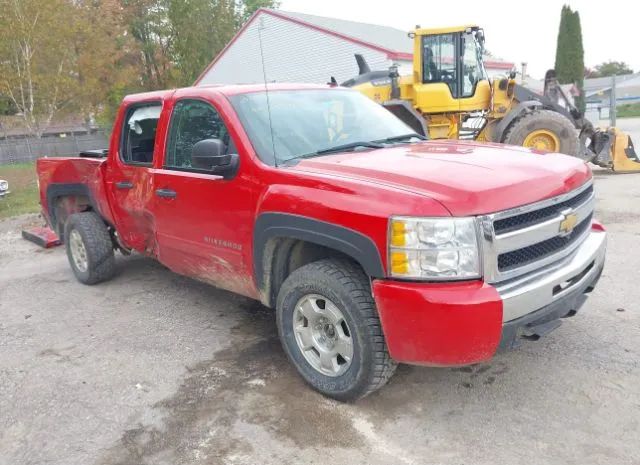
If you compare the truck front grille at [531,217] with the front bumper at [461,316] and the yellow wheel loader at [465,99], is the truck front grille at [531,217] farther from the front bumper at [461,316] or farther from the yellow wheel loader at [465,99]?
the yellow wheel loader at [465,99]

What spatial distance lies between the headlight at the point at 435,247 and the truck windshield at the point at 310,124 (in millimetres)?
1148

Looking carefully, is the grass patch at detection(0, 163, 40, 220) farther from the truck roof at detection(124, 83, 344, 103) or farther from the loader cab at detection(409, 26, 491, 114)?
the loader cab at detection(409, 26, 491, 114)

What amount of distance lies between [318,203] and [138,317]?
2.56m

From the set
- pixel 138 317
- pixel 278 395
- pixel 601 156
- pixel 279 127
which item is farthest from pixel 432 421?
pixel 601 156

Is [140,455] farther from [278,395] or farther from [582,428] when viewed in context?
[582,428]

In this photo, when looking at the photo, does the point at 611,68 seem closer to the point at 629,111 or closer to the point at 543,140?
the point at 629,111

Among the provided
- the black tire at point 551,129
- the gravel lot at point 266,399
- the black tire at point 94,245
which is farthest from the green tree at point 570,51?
the black tire at point 94,245

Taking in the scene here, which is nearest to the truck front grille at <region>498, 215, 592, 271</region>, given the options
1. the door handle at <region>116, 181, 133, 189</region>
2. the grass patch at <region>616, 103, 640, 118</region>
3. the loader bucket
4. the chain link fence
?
the door handle at <region>116, 181, 133, 189</region>

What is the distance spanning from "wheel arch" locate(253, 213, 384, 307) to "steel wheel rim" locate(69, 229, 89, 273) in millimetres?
2878

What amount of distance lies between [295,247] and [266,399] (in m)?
0.93

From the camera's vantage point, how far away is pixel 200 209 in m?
3.96

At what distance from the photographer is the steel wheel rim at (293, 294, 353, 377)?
3133mm

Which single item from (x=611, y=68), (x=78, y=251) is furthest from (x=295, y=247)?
(x=611, y=68)

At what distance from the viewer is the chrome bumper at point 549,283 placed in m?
2.71
